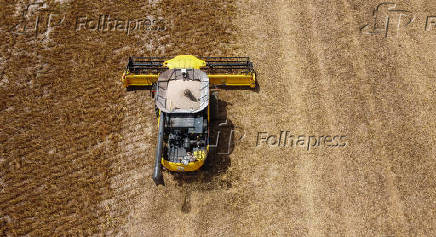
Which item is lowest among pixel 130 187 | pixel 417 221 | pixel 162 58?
pixel 417 221

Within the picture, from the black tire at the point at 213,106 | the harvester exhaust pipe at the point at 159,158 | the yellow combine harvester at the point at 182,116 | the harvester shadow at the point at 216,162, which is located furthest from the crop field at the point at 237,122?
the harvester exhaust pipe at the point at 159,158

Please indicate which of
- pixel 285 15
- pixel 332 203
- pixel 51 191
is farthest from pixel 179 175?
pixel 285 15

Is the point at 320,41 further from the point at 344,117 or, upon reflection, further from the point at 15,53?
the point at 15,53

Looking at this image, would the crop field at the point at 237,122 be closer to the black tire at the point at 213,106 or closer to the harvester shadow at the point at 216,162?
the harvester shadow at the point at 216,162

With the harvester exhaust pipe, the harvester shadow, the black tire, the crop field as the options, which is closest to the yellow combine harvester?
the harvester exhaust pipe

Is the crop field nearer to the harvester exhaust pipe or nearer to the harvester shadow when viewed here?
the harvester shadow

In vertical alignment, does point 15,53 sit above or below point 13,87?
above
